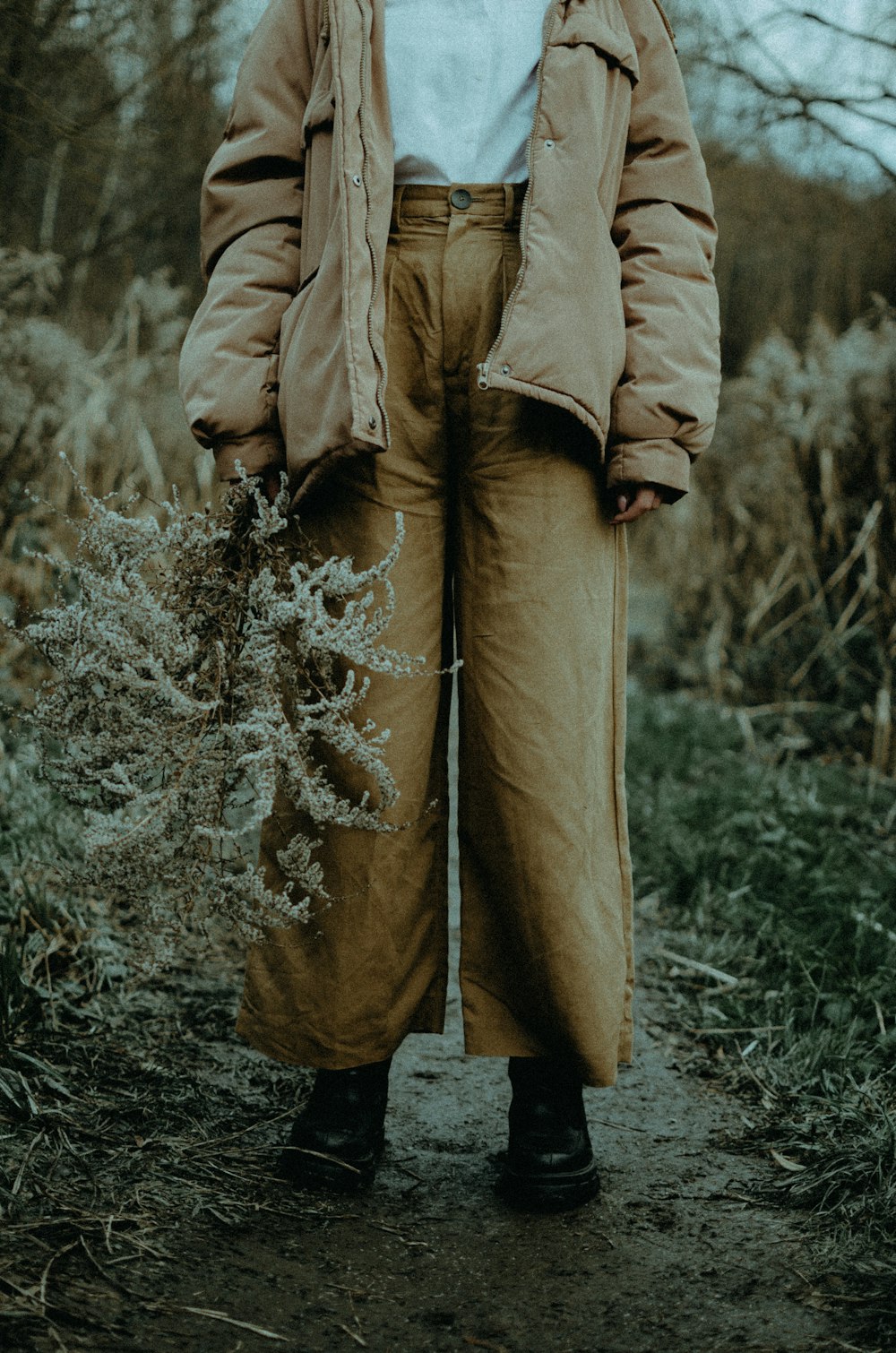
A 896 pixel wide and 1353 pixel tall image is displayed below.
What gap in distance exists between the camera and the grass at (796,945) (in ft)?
6.07

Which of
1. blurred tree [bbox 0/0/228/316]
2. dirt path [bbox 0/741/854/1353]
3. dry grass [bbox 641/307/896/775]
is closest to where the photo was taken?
dirt path [bbox 0/741/854/1353]

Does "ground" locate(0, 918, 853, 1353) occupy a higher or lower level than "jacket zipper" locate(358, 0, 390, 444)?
lower

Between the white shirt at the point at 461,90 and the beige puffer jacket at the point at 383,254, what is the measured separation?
2.1 inches

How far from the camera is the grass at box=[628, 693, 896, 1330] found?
1.85 meters

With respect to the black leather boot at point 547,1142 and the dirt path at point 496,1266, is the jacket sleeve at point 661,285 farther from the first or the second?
the dirt path at point 496,1266

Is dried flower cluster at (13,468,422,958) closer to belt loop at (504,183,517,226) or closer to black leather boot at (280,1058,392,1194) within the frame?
black leather boot at (280,1058,392,1194)

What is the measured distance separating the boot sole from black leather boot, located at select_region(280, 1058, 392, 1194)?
8.6 inches

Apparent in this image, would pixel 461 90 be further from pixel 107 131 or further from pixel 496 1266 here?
pixel 107 131

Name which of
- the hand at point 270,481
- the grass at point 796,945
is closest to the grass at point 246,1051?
the grass at point 796,945

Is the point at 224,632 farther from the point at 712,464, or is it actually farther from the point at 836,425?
the point at 712,464

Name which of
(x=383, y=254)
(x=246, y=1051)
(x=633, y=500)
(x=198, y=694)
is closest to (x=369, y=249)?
(x=383, y=254)

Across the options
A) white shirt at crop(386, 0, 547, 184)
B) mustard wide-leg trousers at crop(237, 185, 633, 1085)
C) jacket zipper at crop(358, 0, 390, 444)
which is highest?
white shirt at crop(386, 0, 547, 184)

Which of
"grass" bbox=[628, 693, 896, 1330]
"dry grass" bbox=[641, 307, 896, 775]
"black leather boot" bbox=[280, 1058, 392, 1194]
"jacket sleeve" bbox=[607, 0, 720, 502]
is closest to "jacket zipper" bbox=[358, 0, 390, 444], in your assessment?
"jacket sleeve" bbox=[607, 0, 720, 502]

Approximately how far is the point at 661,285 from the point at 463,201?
322mm
